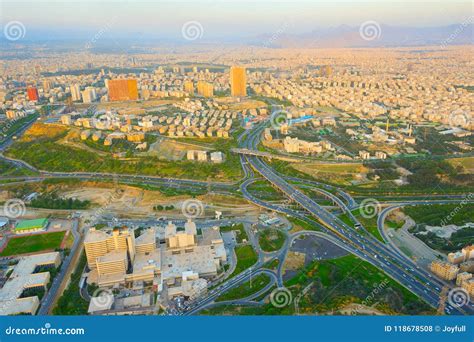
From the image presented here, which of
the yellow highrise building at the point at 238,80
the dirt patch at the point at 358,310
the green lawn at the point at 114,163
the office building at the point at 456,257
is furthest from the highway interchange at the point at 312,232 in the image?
the yellow highrise building at the point at 238,80

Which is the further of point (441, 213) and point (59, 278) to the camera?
point (441, 213)

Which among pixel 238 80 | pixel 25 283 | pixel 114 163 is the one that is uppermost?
pixel 238 80

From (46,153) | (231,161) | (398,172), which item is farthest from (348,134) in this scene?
(46,153)

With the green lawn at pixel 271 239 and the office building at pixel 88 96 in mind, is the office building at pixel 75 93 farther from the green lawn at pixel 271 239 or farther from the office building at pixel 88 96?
the green lawn at pixel 271 239

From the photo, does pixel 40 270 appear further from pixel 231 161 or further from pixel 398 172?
pixel 398 172

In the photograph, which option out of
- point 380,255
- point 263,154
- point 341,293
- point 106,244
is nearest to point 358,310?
point 341,293

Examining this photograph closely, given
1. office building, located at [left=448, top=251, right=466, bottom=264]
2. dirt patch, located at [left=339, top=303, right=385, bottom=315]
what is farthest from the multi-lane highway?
dirt patch, located at [left=339, top=303, right=385, bottom=315]

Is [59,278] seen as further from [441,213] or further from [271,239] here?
[441,213]
